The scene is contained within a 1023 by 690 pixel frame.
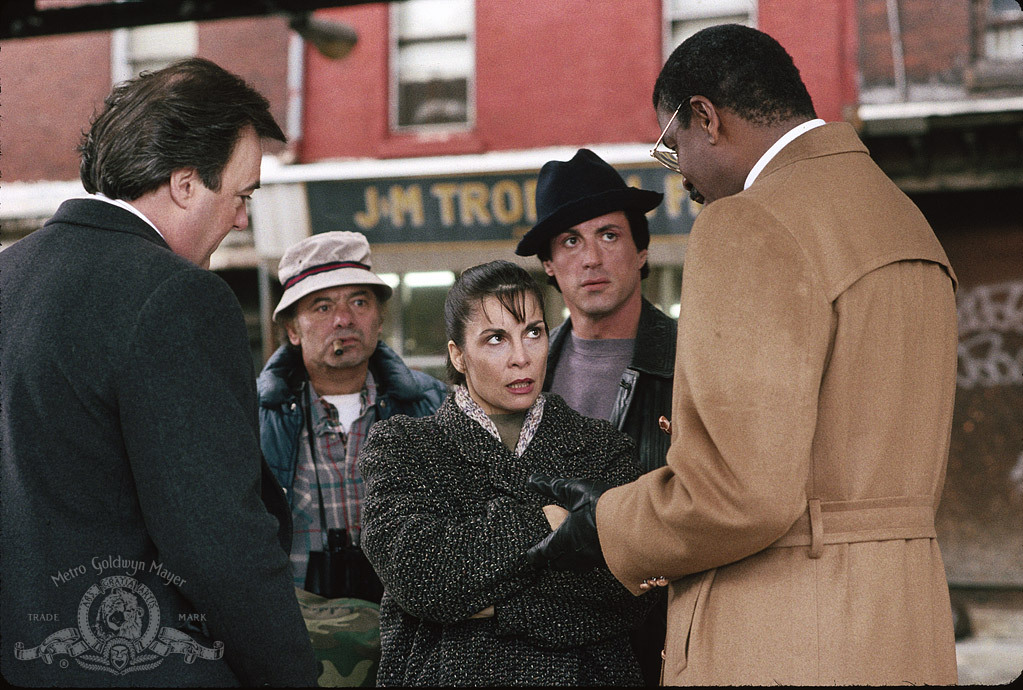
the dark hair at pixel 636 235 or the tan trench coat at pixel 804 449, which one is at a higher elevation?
the dark hair at pixel 636 235

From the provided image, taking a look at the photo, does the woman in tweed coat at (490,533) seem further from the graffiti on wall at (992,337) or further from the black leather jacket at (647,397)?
the graffiti on wall at (992,337)

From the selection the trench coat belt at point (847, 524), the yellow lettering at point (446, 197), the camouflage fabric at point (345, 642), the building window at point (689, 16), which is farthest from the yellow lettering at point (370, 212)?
the trench coat belt at point (847, 524)

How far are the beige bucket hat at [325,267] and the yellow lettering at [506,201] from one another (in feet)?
15.1

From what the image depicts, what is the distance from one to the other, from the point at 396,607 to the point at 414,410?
49.0 inches

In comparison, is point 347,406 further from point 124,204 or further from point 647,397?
point 124,204

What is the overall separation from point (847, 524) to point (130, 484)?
50.5 inches

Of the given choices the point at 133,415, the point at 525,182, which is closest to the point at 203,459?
the point at 133,415

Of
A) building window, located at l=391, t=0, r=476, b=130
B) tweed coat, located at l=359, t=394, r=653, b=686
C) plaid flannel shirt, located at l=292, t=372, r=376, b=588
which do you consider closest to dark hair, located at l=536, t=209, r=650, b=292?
plaid flannel shirt, located at l=292, t=372, r=376, b=588

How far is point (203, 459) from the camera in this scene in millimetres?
1584

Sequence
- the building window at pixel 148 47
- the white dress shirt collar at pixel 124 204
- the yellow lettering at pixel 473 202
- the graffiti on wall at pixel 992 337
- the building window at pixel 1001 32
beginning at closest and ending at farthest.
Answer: the white dress shirt collar at pixel 124 204, the graffiti on wall at pixel 992 337, the building window at pixel 1001 32, the yellow lettering at pixel 473 202, the building window at pixel 148 47

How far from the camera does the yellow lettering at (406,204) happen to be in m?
8.28

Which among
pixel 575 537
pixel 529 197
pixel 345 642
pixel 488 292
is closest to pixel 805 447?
pixel 575 537

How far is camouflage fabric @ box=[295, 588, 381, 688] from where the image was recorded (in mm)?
2623

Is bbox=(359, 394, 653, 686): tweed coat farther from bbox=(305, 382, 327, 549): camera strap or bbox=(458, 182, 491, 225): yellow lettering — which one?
bbox=(458, 182, 491, 225): yellow lettering
